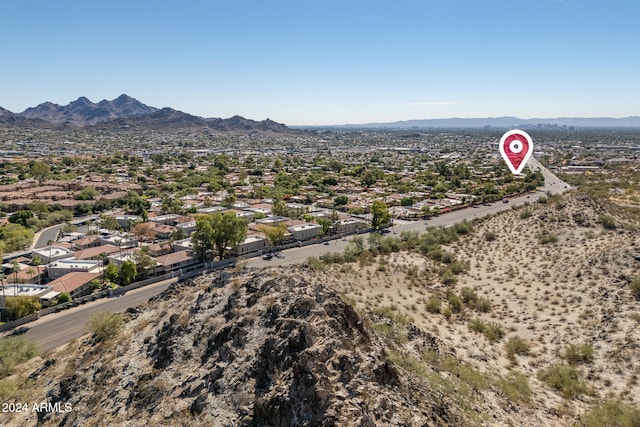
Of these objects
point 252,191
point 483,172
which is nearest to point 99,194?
point 252,191

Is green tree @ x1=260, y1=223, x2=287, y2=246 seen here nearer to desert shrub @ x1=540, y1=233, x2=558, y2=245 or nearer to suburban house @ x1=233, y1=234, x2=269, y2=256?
suburban house @ x1=233, y1=234, x2=269, y2=256

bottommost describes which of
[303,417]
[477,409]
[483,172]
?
[483,172]

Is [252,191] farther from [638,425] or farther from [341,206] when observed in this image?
[638,425]

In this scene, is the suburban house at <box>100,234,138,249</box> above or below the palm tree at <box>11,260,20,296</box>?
below

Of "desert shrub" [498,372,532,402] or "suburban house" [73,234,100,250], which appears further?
"suburban house" [73,234,100,250]

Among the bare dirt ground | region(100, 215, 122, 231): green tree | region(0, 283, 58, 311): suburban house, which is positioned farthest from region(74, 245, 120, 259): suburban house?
the bare dirt ground

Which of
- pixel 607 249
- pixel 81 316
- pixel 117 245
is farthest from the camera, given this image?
pixel 117 245

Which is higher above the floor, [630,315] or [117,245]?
[630,315]
